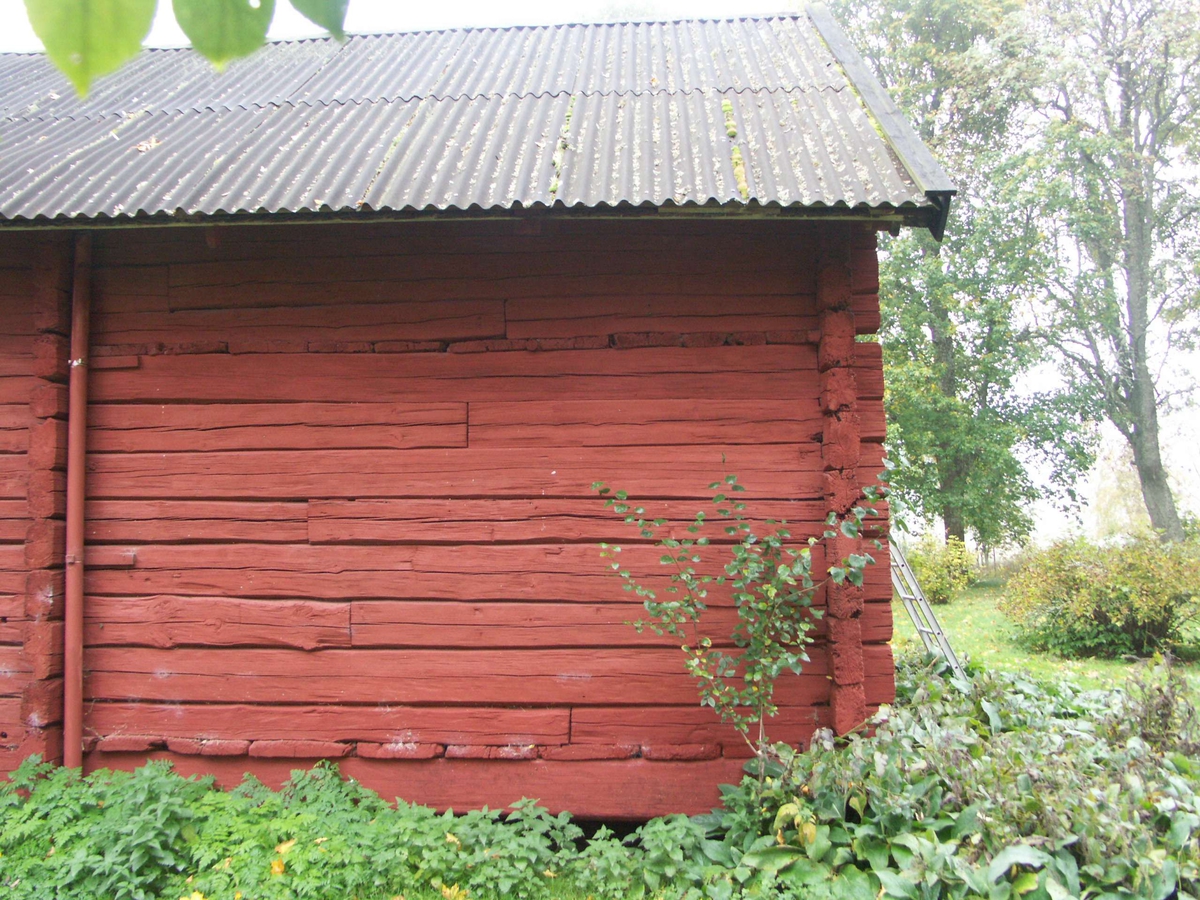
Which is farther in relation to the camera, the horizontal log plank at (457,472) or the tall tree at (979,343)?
the tall tree at (979,343)

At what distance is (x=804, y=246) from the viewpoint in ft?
13.8

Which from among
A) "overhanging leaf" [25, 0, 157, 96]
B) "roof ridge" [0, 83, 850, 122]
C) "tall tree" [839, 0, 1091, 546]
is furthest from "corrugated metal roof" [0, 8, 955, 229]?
"tall tree" [839, 0, 1091, 546]

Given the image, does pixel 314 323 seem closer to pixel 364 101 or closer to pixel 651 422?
pixel 364 101

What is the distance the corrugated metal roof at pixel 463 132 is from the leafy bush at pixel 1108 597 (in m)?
7.40

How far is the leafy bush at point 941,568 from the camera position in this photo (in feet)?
48.7

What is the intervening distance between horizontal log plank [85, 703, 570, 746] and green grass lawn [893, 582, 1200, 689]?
389cm

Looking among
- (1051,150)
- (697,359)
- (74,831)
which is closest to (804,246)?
(697,359)

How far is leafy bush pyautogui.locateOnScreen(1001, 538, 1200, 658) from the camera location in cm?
912

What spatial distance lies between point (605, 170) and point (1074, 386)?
18601 mm

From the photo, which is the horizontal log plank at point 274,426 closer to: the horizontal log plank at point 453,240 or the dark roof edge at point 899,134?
the horizontal log plank at point 453,240

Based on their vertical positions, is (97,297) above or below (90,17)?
above

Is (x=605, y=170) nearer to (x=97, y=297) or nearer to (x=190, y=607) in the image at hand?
(x=97, y=297)

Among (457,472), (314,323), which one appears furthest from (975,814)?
(314,323)

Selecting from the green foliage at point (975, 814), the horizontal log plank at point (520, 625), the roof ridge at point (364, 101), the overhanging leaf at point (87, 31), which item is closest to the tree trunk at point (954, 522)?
the green foliage at point (975, 814)
